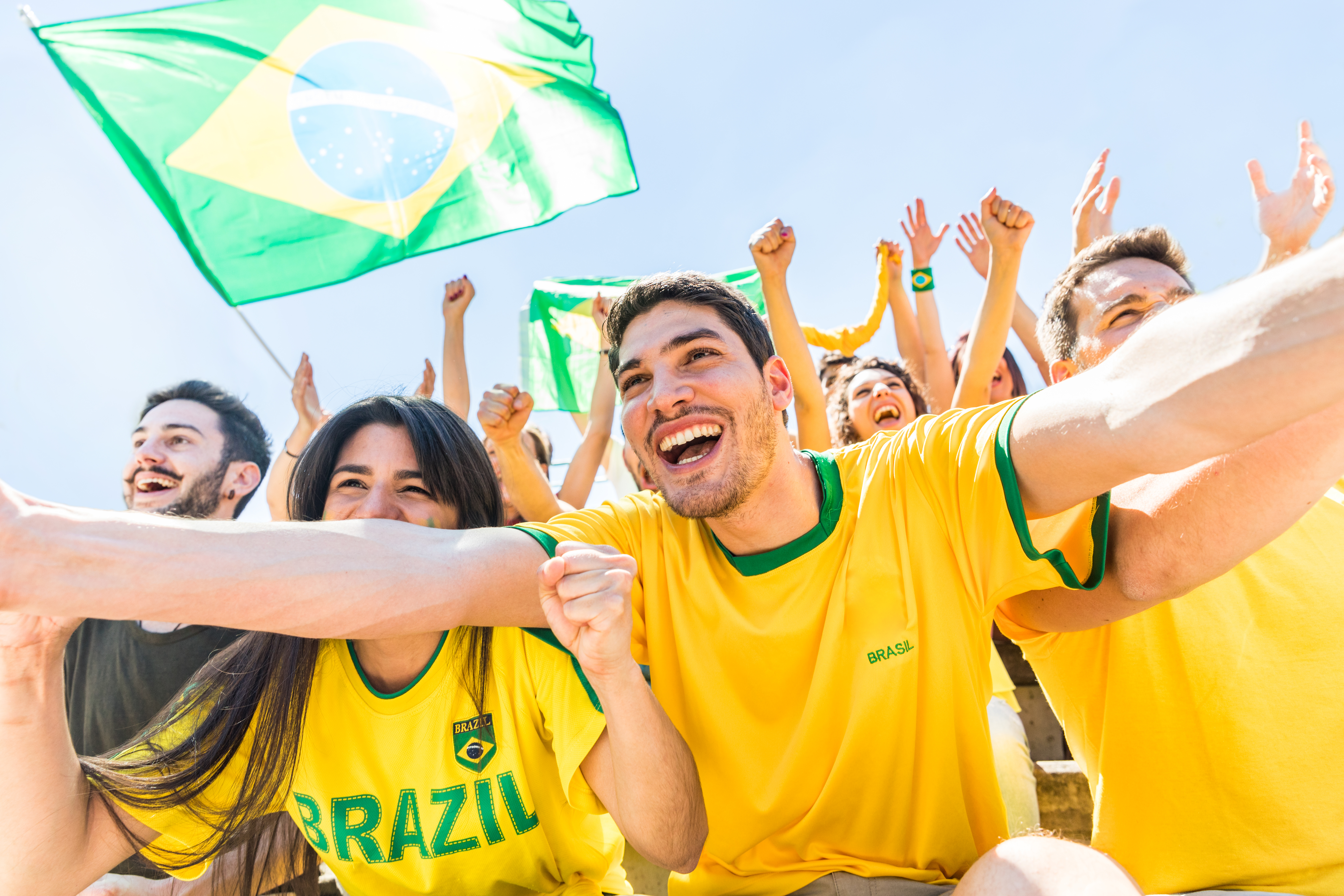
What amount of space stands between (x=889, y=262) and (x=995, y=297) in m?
1.79

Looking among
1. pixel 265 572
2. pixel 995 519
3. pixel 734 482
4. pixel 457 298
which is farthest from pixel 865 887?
pixel 457 298

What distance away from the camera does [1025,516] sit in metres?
1.73

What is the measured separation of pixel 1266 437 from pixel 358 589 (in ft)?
6.18

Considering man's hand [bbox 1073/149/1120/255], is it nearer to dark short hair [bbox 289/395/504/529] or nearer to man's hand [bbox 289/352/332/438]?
dark short hair [bbox 289/395/504/529]

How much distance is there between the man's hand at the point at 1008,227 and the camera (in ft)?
12.0

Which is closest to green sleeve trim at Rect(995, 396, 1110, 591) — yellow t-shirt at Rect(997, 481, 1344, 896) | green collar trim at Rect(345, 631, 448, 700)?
yellow t-shirt at Rect(997, 481, 1344, 896)

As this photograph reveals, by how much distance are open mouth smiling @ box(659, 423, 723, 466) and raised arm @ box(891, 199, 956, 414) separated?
105 inches

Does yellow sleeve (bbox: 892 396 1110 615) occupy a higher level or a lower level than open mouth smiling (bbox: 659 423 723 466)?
lower

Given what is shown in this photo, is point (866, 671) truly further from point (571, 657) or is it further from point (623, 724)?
point (571, 657)

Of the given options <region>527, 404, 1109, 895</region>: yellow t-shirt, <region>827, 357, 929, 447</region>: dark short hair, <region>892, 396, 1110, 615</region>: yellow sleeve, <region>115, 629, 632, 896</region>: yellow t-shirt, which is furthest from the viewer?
<region>827, 357, 929, 447</region>: dark short hair

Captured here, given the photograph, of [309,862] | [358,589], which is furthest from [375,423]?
[309,862]

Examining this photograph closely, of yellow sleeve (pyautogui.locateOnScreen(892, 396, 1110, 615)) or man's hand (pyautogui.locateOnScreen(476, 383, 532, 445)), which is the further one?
man's hand (pyautogui.locateOnScreen(476, 383, 532, 445))

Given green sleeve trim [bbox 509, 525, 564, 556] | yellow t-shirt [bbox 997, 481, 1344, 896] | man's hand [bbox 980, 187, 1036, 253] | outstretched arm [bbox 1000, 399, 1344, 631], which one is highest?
man's hand [bbox 980, 187, 1036, 253]

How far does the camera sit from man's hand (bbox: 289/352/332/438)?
5.29 meters
